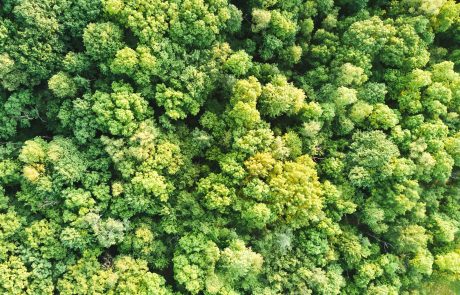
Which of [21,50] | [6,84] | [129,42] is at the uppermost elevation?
[129,42]

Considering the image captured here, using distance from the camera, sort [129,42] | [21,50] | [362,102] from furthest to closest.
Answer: [362,102] → [129,42] → [21,50]

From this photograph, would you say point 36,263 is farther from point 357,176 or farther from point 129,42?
point 357,176

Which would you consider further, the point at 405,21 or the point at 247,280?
the point at 405,21

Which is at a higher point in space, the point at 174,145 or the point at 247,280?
the point at 174,145

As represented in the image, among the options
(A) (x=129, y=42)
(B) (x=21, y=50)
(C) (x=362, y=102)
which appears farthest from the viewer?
(C) (x=362, y=102)

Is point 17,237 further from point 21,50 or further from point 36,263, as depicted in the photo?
point 21,50

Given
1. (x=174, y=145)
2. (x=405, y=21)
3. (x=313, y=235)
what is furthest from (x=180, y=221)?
(x=405, y=21)
